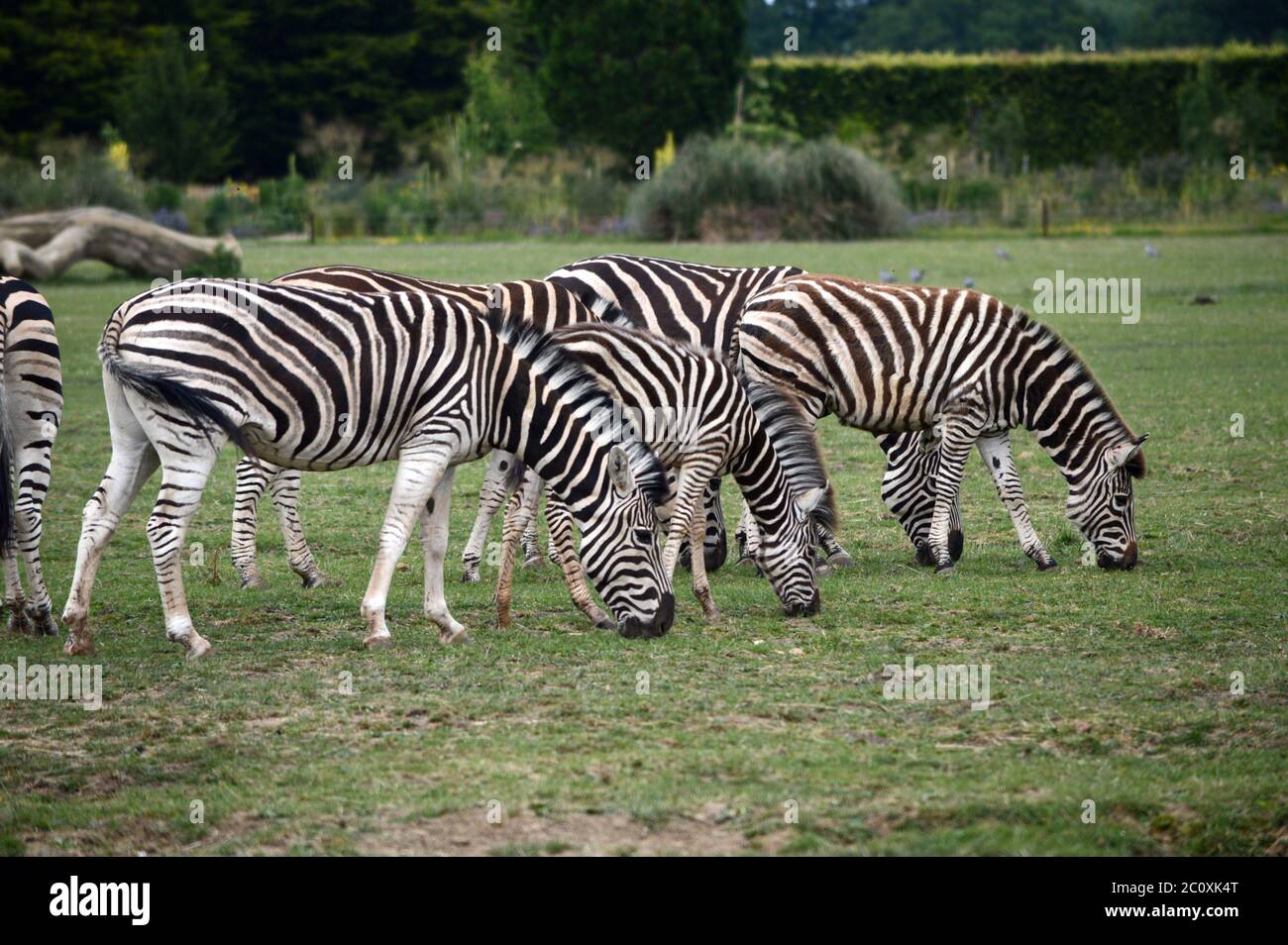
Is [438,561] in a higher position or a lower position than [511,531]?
lower

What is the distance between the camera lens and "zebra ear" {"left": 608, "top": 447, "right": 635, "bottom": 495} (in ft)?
25.8

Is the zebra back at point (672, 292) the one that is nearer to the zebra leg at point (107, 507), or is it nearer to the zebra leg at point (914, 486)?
the zebra leg at point (914, 486)

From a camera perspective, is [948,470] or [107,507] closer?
[107,507]

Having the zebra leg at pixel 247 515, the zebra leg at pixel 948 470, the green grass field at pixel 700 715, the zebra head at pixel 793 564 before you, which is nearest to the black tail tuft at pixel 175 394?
the green grass field at pixel 700 715

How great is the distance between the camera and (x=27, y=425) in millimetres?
8391

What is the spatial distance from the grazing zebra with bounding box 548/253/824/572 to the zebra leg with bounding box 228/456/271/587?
237 centimetres

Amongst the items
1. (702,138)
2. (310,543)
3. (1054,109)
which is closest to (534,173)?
(702,138)

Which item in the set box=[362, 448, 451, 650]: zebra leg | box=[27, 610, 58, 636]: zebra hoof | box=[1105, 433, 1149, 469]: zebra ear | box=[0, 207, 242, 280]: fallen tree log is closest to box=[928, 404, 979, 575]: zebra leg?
box=[1105, 433, 1149, 469]: zebra ear

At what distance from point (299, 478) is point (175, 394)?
7.59 ft

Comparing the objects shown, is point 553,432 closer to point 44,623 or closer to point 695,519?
point 695,519

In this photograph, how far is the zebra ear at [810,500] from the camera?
28.3ft

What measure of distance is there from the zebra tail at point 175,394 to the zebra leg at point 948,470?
4.62 metres

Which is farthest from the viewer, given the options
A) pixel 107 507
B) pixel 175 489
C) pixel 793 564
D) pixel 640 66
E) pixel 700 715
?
pixel 640 66

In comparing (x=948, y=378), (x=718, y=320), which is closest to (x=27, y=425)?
(x=718, y=320)
